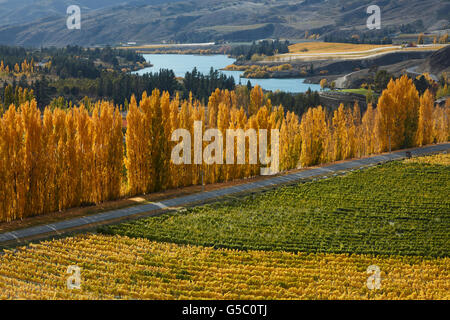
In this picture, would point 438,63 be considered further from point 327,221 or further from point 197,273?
point 197,273

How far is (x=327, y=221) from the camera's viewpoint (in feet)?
120

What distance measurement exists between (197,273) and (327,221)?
42.2 feet

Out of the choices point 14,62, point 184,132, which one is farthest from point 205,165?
point 14,62

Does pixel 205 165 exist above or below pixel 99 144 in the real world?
below

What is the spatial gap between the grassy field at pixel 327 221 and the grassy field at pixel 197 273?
134 centimetres

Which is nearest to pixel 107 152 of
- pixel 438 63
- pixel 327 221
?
pixel 327 221

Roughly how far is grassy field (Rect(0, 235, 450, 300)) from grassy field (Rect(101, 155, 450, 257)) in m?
1.34

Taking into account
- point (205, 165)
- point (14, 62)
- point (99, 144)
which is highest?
point (14, 62)

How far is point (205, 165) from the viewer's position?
4591cm

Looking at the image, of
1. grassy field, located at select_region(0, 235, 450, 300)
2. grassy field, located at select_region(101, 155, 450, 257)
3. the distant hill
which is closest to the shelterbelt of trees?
grassy field, located at select_region(101, 155, 450, 257)

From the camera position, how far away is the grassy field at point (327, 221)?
107 ft

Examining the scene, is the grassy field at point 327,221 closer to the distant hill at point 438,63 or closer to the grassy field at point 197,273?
the grassy field at point 197,273
